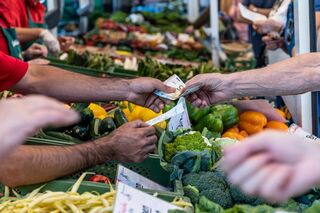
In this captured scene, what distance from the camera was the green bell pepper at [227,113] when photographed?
11.4 ft

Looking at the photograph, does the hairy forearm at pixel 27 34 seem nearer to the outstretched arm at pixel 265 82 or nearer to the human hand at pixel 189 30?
the outstretched arm at pixel 265 82

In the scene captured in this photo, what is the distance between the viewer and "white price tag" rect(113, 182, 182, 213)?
1.78 meters

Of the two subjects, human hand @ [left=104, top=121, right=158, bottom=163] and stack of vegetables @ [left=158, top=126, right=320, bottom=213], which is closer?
stack of vegetables @ [left=158, top=126, right=320, bottom=213]

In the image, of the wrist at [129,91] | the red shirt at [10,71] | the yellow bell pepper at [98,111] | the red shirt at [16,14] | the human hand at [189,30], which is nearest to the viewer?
the red shirt at [10,71]

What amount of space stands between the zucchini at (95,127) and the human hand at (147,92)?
28 centimetres

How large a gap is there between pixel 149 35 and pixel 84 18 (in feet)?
4.88

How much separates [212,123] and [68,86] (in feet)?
3.28

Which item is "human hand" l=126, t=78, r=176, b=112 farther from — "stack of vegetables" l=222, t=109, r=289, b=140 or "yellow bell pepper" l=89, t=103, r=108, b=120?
"stack of vegetables" l=222, t=109, r=289, b=140

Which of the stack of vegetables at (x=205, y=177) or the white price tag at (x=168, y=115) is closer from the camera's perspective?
the stack of vegetables at (x=205, y=177)

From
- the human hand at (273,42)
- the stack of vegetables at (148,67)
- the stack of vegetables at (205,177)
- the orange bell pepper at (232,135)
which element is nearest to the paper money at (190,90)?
the stack of vegetables at (205,177)

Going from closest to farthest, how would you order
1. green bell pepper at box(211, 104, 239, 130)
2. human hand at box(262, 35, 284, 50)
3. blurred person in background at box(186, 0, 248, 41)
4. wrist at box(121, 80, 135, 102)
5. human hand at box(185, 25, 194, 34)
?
wrist at box(121, 80, 135, 102) → green bell pepper at box(211, 104, 239, 130) → human hand at box(262, 35, 284, 50) → human hand at box(185, 25, 194, 34) → blurred person in background at box(186, 0, 248, 41)

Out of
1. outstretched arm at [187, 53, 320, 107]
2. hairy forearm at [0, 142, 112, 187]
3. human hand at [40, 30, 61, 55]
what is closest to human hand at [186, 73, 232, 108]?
outstretched arm at [187, 53, 320, 107]

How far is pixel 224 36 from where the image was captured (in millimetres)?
8969

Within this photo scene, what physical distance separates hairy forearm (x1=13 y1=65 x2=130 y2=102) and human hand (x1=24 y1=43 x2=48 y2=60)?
227 cm
